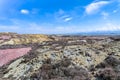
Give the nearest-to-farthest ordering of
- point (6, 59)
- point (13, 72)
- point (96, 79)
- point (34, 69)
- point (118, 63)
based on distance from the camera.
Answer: point (96, 79) < point (118, 63) < point (34, 69) < point (13, 72) < point (6, 59)

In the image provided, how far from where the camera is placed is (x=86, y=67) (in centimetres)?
1536

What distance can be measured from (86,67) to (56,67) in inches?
91.7

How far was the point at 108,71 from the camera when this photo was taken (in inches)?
538

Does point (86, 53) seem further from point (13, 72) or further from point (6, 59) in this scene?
point (6, 59)

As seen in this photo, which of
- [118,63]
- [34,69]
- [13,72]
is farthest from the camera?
[13,72]

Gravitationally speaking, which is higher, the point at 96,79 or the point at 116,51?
the point at 116,51

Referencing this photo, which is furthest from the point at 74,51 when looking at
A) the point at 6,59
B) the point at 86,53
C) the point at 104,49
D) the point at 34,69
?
the point at 6,59

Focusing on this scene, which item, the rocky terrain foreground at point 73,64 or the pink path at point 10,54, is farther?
the pink path at point 10,54

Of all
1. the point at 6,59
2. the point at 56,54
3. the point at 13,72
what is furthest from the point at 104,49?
the point at 6,59

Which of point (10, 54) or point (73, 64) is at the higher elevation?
point (73, 64)

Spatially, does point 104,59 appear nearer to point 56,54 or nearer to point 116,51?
point 116,51

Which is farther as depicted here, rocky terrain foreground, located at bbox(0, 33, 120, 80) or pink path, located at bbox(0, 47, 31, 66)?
pink path, located at bbox(0, 47, 31, 66)

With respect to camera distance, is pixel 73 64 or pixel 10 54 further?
pixel 10 54

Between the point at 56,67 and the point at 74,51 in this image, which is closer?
the point at 56,67
